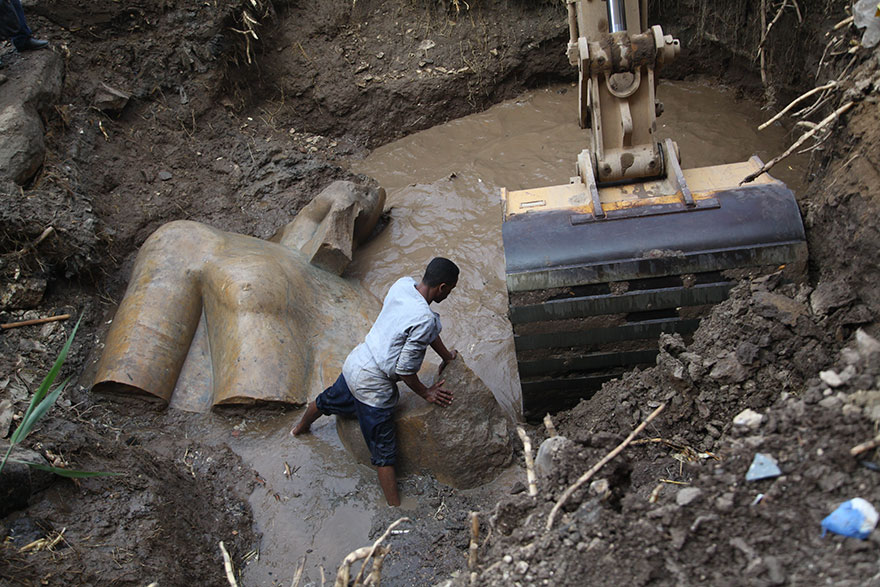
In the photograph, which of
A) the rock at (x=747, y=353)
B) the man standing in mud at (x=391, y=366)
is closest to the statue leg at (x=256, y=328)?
the man standing in mud at (x=391, y=366)

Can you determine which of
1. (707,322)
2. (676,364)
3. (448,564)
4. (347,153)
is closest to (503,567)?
(448,564)

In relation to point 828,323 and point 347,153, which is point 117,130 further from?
point 828,323

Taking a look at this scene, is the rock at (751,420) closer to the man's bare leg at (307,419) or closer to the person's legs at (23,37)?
the man's bare leg at (307,419)

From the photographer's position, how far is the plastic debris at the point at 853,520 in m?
1.72

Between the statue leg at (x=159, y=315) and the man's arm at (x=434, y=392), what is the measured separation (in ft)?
5.79

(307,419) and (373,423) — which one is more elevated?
(373,423)

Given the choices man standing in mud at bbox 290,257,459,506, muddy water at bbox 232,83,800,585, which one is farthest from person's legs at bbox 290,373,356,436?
muddy water at bbox 232,83,800,585

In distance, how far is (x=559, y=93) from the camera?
7812 mm

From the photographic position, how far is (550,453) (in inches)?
101

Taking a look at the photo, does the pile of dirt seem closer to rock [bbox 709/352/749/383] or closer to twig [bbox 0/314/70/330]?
rock [bbox 709/352/749/383]

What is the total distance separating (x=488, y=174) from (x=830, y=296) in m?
4.09

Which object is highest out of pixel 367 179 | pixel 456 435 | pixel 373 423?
pixel 373 423

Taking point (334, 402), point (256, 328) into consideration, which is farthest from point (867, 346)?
point (256, 328)

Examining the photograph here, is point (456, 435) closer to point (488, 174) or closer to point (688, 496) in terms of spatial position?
point (688, 496)
